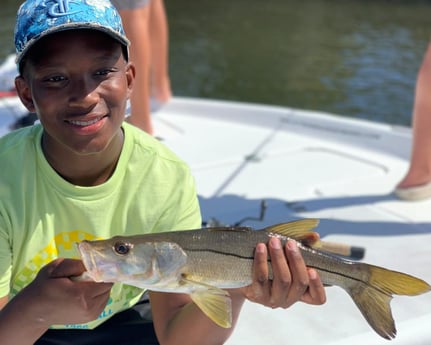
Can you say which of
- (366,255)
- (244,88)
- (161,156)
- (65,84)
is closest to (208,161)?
(366,255)

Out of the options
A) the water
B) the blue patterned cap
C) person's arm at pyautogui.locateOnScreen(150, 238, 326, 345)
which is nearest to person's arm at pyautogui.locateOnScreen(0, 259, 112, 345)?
person's arm at pyautogui.locateOnScreen(150, 238, 326, 345)

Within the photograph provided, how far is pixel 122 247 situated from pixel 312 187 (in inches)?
86.7

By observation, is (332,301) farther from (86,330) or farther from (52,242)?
(52,242)

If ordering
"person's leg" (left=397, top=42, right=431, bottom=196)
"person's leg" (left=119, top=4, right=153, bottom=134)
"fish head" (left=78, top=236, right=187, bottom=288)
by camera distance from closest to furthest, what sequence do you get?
"fish head" (left=78, top=236, right=187, bottom=288), "person's leg" (left=397, top=42, right=431, bottom=196), "person's leg" (left=119, top=4, right=153, bottom=134)

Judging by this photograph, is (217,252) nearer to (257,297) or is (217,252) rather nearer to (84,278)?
(257,297)

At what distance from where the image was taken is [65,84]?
1603mm

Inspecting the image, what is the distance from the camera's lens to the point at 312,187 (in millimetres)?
3506

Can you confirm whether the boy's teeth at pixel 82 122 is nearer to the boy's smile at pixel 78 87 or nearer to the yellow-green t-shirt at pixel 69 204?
the boy's smile at pixel 78 87

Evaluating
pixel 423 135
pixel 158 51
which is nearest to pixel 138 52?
pixel 158 51

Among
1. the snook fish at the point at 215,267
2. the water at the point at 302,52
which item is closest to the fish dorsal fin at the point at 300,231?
the snook fish at the point at 215,267

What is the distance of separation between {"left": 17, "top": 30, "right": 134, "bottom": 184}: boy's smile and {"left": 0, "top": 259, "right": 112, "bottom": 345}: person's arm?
1.21ft

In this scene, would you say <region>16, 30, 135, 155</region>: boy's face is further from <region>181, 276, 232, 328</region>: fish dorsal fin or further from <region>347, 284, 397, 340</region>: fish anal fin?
<region>347, 284, 397, 340</region>: fish anal fin

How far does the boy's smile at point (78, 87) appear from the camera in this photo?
1597 millimetres

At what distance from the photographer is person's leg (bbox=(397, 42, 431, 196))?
3.22 m
